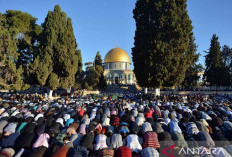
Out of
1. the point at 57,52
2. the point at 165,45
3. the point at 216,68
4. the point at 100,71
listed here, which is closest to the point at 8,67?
the point at 57,52

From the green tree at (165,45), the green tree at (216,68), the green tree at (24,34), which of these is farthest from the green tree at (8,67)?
the green tree at (216,68)

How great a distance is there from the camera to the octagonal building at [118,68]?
2143 inches

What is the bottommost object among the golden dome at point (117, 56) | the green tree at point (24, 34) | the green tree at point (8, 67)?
the green tree at point (8, 67)

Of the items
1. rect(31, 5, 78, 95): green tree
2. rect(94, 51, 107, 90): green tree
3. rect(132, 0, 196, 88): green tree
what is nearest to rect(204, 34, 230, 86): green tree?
rect(132, 0, 196, 88): green tree

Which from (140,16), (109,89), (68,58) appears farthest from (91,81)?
(140,16)

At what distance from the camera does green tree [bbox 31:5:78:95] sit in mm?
17672

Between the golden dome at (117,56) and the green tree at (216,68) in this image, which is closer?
the green tree at (216,68)

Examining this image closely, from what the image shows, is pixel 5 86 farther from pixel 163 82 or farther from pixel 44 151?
pixel 163 82

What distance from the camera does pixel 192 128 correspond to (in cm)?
619

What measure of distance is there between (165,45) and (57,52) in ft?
41.2

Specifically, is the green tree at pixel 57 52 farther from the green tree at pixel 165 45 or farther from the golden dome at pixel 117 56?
the golden dome at pixel 117 56

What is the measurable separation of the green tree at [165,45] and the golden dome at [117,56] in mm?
37765

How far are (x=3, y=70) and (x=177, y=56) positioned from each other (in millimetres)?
17033

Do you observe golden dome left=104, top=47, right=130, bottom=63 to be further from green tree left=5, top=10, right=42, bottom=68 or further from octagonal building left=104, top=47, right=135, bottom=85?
green tree left=5, top=10, right=42, bottom=68
